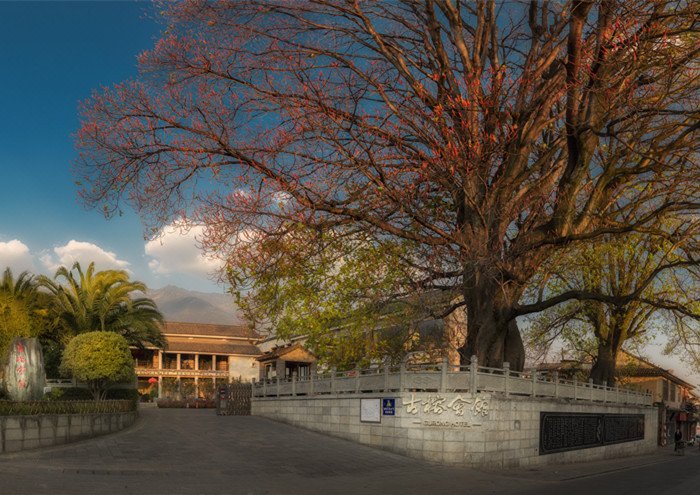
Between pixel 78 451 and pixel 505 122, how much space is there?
1454 centimetres

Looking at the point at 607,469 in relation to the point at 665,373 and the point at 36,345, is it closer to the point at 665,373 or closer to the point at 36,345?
the point at 36,345

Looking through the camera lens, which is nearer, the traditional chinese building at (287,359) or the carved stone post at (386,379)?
the carved stone post at (386,379)

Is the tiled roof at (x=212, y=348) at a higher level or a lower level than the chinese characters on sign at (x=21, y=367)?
lower

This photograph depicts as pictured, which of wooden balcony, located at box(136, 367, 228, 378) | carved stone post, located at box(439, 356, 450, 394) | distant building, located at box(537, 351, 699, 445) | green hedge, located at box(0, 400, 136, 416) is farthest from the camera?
wooden balcony, located at box(136, 367, 228, 378)

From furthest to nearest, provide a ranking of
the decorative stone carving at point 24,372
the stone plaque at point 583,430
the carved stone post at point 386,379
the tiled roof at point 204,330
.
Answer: the tiled roof at point 204,330 → the stone plaque at point 583,430 → the carved stone post at point 386,379 → the decorative stone carving at point 24,372

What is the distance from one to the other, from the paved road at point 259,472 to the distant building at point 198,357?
39322 millimetres

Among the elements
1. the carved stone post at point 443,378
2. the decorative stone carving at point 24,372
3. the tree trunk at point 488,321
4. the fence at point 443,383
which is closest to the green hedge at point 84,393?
the fence at point 443,383

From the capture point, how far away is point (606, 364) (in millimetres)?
32250

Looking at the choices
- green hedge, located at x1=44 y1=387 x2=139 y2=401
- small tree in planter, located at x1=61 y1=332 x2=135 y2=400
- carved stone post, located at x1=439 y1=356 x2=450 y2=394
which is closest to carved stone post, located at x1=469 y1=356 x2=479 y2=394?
carved stone post, located at x1=439 y1=356 x2=450 y2=394

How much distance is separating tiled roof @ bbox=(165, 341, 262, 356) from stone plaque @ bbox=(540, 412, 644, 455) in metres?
38.5

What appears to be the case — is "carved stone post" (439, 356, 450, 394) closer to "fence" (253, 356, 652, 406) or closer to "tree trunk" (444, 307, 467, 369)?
"fence" (253, 356, 652, 406)

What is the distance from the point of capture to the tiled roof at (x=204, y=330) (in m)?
63.3

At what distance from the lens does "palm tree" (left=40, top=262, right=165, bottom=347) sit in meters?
35.8

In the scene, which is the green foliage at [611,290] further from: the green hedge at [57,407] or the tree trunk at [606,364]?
the green hedge at [57,407]
